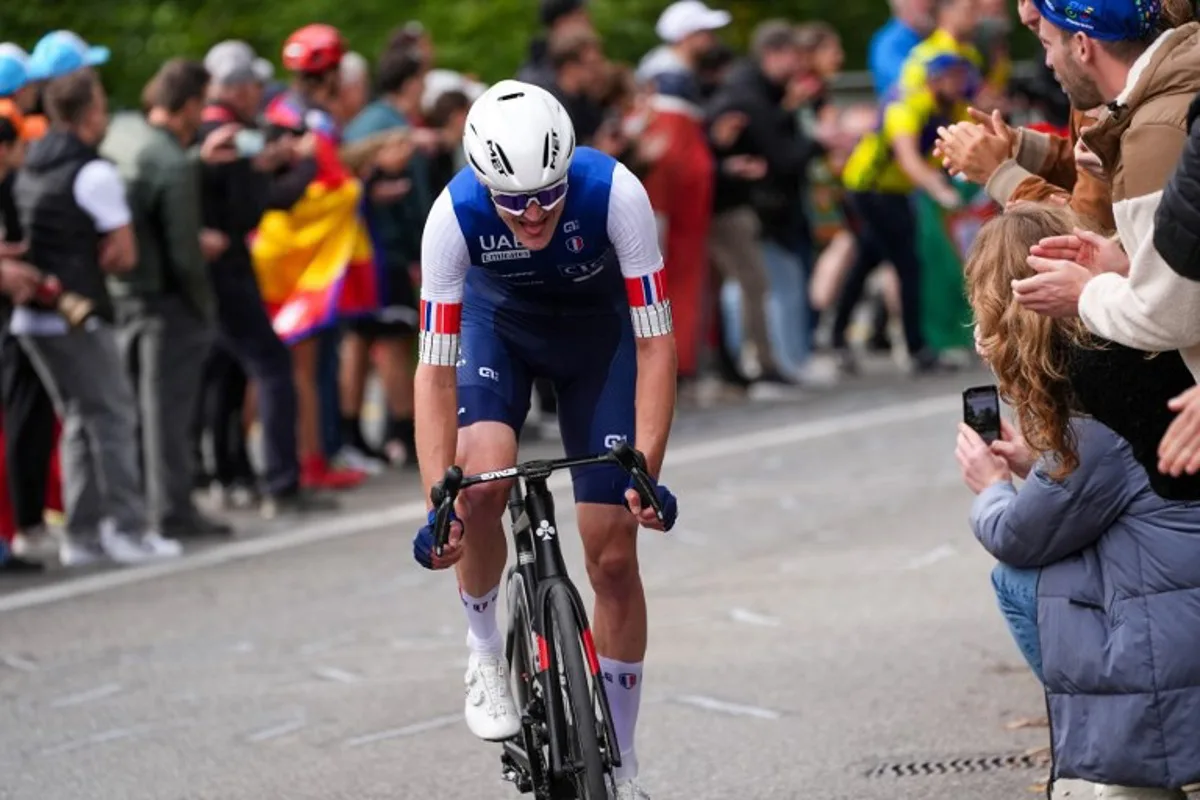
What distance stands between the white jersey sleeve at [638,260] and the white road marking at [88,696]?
341cm

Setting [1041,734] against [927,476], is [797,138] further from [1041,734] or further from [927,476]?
[1041,734]

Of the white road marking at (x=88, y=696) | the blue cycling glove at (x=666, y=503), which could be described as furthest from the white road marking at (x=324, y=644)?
the blue cycling glove at (x=666, y=503)

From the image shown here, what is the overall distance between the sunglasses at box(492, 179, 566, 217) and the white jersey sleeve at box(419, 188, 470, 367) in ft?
0.83

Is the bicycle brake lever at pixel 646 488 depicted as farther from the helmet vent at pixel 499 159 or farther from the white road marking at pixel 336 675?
Answer: the white road marking at pixel 336 675

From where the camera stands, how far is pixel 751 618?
1002 cm

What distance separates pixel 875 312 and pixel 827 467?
6.22m

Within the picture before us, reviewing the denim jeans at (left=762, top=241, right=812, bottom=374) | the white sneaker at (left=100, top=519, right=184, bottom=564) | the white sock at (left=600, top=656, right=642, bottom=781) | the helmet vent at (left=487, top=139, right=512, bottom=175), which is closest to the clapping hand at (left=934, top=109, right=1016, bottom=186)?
the helmet vent at (left=487, top=139, right=512, bottom=175)

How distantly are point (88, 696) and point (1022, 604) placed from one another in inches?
167

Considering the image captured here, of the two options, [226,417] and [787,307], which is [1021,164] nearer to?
[226,417]

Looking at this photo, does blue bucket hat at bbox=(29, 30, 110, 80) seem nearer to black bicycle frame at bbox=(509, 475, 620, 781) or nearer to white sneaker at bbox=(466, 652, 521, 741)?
white sneaker at bbox=(466, 652, 521, 741)

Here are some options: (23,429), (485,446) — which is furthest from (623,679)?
(23,429)

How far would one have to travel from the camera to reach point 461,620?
10.3 m

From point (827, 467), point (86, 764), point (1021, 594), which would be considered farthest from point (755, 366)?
point (1021, 594)

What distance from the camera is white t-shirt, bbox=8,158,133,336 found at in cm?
1165
